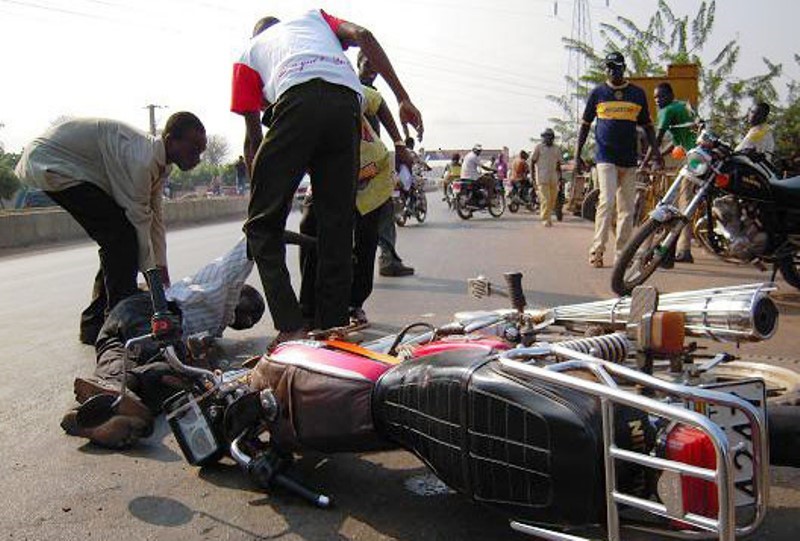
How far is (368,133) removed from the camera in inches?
219

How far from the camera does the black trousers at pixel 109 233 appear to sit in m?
4.85

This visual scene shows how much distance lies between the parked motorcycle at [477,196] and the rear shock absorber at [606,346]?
17.2 metres

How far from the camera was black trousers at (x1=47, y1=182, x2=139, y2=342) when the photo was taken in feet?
15.9

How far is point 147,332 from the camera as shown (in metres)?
3.96

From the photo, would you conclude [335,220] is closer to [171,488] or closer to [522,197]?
[171,488]

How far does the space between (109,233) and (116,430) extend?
209 centimetres

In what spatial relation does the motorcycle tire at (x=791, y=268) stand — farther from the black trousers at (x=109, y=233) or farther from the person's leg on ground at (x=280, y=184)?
the black trousers at (x=109, y=233)

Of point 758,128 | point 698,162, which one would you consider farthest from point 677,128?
point 698,162

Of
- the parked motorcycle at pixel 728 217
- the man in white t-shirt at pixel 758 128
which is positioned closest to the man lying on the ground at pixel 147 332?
the parked motorcycle at pixel 728 217

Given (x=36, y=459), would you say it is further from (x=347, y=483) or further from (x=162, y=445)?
(x=347, y=483)

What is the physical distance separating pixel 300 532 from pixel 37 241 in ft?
53.6

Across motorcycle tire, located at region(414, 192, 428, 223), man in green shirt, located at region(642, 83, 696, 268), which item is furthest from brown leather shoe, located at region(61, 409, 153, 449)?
motorcycle tire, located at region(414, 192, 428, 223)

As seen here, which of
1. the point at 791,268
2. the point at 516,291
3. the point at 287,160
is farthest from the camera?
the point at 791,268

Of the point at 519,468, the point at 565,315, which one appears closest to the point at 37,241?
the point at 565,315
